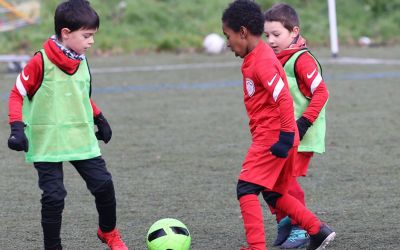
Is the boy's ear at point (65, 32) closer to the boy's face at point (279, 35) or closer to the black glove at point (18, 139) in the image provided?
the black glove at point (18, 139)

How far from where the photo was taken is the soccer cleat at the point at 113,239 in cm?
507

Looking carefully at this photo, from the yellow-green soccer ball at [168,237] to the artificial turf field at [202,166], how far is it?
24 centimetres

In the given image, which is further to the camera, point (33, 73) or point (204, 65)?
point (204, 65)

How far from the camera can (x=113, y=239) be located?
509 centimetres

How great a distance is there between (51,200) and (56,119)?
1.39 ft

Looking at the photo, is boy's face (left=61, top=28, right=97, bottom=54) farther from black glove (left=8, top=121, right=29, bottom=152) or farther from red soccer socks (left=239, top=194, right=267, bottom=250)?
red soccer socks (left=239, top=194, right=267, bottom=250)

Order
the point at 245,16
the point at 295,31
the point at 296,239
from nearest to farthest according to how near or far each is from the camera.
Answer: the point at 245,16 → the point at 296,239 → the point at 295,31

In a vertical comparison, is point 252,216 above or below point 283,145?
below

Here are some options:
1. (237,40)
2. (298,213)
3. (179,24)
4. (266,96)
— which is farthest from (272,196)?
(179,24)

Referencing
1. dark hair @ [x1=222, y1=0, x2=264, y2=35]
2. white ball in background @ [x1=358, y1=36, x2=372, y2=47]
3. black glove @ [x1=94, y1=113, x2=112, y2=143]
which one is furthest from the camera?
white ball in background @ [x1=358, y1=36, x2=372, y2=47]

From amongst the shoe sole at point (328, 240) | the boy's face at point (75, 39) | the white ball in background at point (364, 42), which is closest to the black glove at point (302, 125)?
the shoe sole at point (328, 240)

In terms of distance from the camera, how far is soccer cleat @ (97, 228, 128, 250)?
199 inches

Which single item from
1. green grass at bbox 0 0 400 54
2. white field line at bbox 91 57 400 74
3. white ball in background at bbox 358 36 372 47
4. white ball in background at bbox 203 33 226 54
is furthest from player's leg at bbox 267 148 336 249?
A: white ball in background at bbox 358 36 372 47

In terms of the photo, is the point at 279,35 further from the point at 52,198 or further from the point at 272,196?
the point at 52,198
